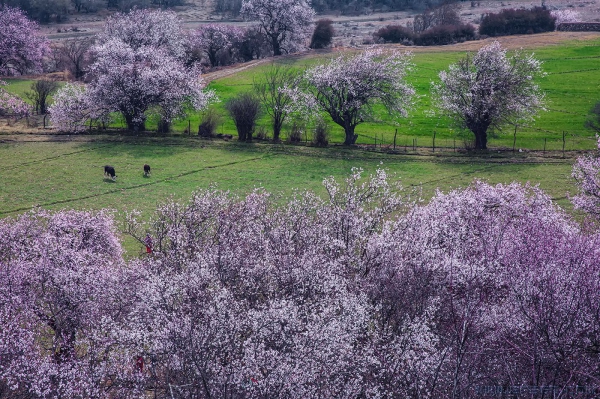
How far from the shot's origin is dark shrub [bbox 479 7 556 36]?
107062mm

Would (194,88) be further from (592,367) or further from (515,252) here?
(592,367)

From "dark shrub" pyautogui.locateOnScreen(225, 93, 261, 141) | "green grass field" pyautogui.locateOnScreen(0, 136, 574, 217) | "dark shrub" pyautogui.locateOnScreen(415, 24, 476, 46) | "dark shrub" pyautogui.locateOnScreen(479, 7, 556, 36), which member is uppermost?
"dark shrub" pyautogui.locateOnScreen(479, 7, 556, 36)

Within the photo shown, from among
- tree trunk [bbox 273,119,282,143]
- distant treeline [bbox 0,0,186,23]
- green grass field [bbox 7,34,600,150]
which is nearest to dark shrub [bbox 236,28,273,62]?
green grass field [bbox 7,34,600,150]

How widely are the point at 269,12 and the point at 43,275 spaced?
8406cm

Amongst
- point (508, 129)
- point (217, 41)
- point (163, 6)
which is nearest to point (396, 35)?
point (217, 41)

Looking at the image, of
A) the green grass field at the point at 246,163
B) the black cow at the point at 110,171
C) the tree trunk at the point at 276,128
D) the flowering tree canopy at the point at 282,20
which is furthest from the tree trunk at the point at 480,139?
the flowering tree canopy at the point at 282,20

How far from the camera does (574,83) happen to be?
77062 millimetres

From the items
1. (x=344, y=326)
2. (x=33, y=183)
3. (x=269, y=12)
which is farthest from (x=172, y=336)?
(x=269, y=12)

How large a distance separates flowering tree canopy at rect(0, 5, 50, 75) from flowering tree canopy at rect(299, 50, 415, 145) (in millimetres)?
51731

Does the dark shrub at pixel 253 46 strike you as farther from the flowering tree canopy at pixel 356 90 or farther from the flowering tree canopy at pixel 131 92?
the flowering tree canopy at pixel 356 90

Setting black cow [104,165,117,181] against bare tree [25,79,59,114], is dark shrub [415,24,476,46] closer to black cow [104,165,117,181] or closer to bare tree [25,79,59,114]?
bare tree [25,79,59,114]

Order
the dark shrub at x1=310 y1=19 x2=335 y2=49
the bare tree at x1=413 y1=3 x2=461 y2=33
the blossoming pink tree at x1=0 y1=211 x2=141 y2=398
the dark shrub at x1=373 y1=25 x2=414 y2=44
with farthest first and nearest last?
1. the bare tree at x1=413 y1=3 x2=461 y2=33
2. the dark shrub at x1=373 y1=25 x2=414 y2=44
3. the dark shrub at x1=310 y1=19 x2=335 y2=49
4. the blossoming pink tree at x1=0 y1=211 x2=141 y2=398

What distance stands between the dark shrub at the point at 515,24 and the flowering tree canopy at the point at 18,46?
241 feet

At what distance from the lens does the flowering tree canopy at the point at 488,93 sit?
55719 mm
